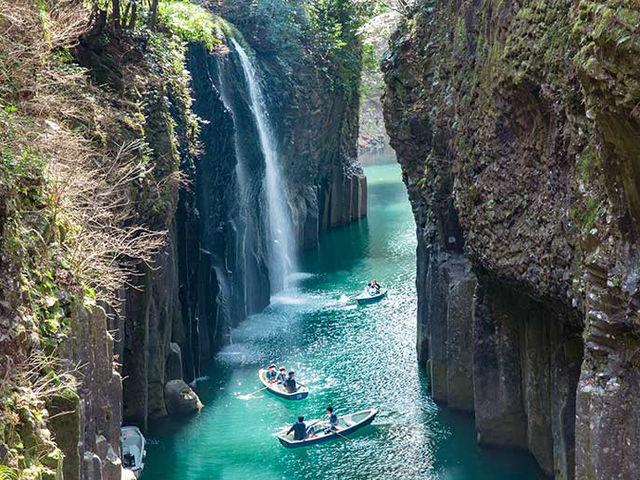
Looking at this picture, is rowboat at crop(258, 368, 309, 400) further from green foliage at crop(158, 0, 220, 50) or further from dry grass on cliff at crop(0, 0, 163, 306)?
green foliage at crop(158, 0, 220, 50)

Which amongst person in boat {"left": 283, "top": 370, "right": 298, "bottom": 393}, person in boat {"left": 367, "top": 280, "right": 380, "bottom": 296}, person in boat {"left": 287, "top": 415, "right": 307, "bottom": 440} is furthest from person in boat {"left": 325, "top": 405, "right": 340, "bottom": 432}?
person in boat {"left": 367, "top": 280, "right": 380, "bottom": 296}

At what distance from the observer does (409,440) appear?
25.8 metres

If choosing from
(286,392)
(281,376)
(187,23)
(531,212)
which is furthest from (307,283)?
(531,212)

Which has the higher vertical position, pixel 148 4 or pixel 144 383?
pixel 148 4

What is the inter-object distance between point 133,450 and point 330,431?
17.6 feet

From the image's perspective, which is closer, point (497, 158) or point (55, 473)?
point (55, 473)

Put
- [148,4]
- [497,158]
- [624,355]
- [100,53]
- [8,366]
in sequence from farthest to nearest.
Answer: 1. [148,4]
2. [100,53]
3. [497,158]
4. [624,355]
5. [8,366]

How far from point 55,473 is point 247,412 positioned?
54.2 feet

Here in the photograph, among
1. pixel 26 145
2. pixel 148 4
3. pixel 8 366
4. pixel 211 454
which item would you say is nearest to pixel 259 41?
pixel 148 4

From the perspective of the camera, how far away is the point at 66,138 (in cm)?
1952

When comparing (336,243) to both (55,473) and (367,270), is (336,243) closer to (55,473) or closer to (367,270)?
(367,270)

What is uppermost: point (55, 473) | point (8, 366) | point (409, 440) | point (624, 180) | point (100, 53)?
point (100, 53)

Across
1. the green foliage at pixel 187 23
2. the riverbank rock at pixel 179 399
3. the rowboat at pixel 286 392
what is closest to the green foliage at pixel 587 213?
the rowboat at pixel 286 392

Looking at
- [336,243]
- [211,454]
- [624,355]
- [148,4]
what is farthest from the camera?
[336,243]
